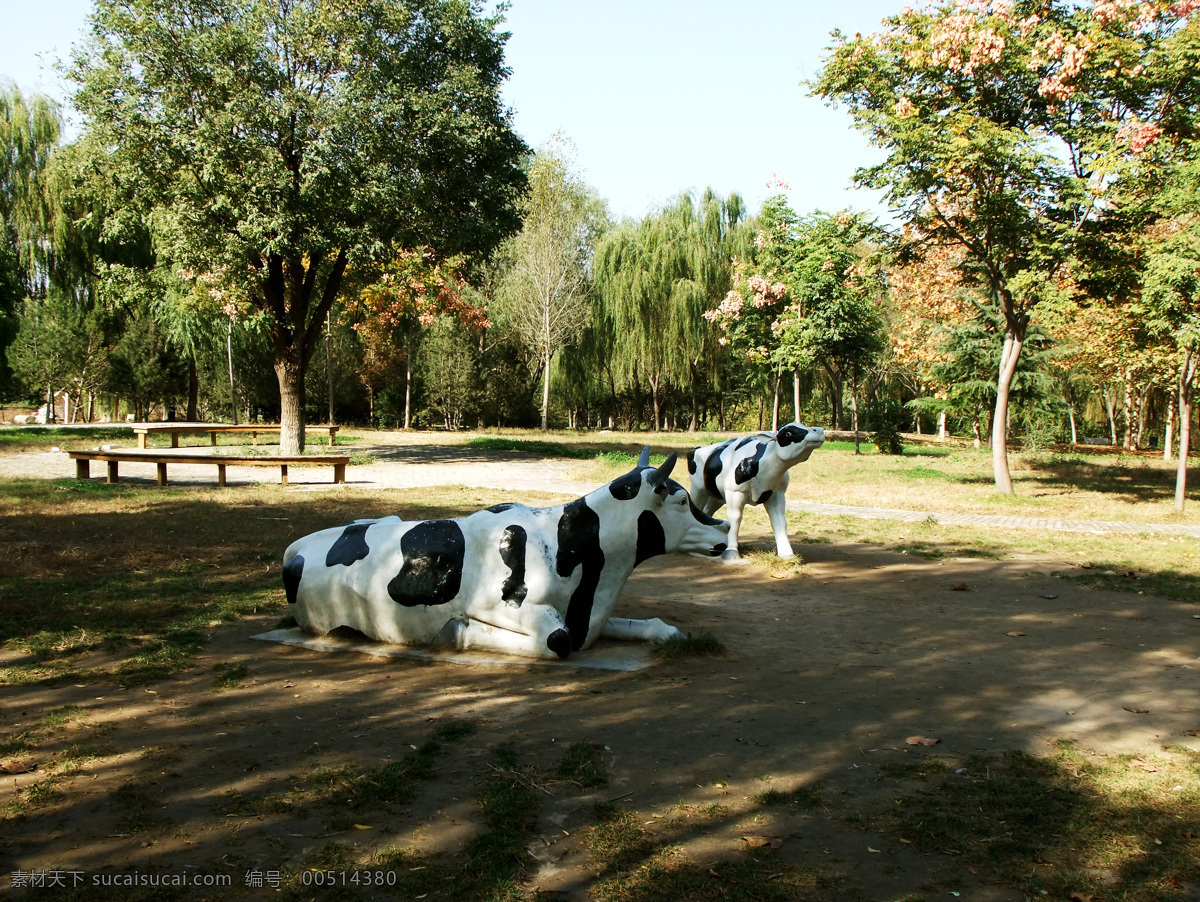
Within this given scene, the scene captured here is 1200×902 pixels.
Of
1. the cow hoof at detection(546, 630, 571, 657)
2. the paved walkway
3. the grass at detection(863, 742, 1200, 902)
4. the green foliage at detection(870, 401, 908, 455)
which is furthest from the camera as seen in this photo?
the green foliage at detection(870, 401, 908, 455)

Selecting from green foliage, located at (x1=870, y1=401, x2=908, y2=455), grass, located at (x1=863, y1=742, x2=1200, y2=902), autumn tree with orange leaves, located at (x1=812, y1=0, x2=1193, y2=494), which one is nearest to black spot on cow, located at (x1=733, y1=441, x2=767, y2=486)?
grass, located at (x1=863, y1=742, x2=1200, y2=902)

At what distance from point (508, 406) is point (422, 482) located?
24.8 metres

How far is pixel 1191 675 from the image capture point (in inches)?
231

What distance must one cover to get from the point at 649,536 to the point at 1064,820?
298 centimetres

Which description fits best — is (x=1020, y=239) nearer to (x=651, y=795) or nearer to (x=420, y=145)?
(x=420, y=145)

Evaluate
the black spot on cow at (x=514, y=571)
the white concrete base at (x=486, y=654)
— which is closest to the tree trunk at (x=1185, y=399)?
the white concrete base at (x=486, y=654)

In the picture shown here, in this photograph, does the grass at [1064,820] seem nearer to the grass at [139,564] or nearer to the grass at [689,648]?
the grass at [689,648]

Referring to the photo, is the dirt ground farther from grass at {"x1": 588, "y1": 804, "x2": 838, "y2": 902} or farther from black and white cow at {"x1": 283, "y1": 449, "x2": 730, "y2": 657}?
black and white cow at {"x1": 283, "y1": 449, "x2": 730, "y2": 657}

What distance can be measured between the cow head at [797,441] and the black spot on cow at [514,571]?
398cm

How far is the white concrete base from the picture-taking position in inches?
222

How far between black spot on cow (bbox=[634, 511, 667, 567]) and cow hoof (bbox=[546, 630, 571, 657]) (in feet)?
2.35

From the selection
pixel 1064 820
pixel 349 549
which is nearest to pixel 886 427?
pixel 349 549

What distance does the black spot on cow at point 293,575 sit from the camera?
6086 millimetres

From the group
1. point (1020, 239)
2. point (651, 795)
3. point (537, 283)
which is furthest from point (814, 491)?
point (537, 283)
